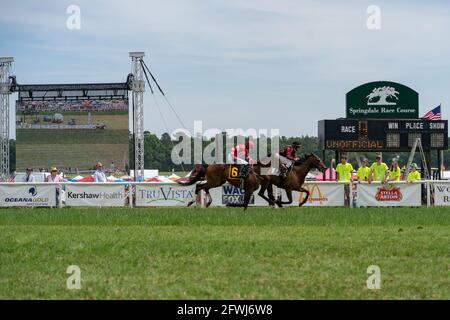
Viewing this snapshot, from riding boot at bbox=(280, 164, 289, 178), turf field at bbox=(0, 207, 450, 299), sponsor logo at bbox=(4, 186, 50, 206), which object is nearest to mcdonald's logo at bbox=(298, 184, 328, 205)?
riding boot at bbox=(280, 164, 289, 178)

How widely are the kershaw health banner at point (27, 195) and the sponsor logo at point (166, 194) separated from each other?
10.7ft

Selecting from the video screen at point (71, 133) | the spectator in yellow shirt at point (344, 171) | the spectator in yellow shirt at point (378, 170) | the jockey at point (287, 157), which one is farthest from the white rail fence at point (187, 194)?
the video screen at point (71, 133)

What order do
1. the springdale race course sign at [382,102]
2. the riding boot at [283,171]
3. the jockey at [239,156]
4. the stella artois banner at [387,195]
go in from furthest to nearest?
1. the springdale race course sign at [382,102]
2. the stella artois banner at [387,195]
3. the jockey at [239,156]
4. the riding boot at [283,171]

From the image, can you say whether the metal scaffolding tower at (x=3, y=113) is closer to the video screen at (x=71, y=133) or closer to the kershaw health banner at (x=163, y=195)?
the video screen at (x=71, y=133)

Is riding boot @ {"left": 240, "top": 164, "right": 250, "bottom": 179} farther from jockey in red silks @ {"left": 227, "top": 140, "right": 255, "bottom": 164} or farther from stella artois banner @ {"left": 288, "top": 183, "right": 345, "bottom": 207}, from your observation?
stella artois banner @ {"left": 288, "top": 183, "right": 345, "bottom": 207}

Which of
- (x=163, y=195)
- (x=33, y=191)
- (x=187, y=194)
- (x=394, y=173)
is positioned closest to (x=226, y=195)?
(x=187, y=194)

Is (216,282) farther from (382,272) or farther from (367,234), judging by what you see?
(367,234)

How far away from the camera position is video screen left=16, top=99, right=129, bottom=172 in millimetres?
48688

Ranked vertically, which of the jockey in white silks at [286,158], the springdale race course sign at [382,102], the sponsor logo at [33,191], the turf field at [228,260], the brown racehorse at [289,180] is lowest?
the turf field at [228,260]

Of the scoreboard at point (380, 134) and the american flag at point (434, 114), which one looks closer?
the scoreboard at point (380, 134)

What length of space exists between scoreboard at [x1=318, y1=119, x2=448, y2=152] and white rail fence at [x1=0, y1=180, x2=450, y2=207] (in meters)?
4.90

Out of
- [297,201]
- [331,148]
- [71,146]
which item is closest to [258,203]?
[297,201]

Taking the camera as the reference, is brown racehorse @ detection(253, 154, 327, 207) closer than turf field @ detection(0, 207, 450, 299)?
No

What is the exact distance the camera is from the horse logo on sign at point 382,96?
34188mm
